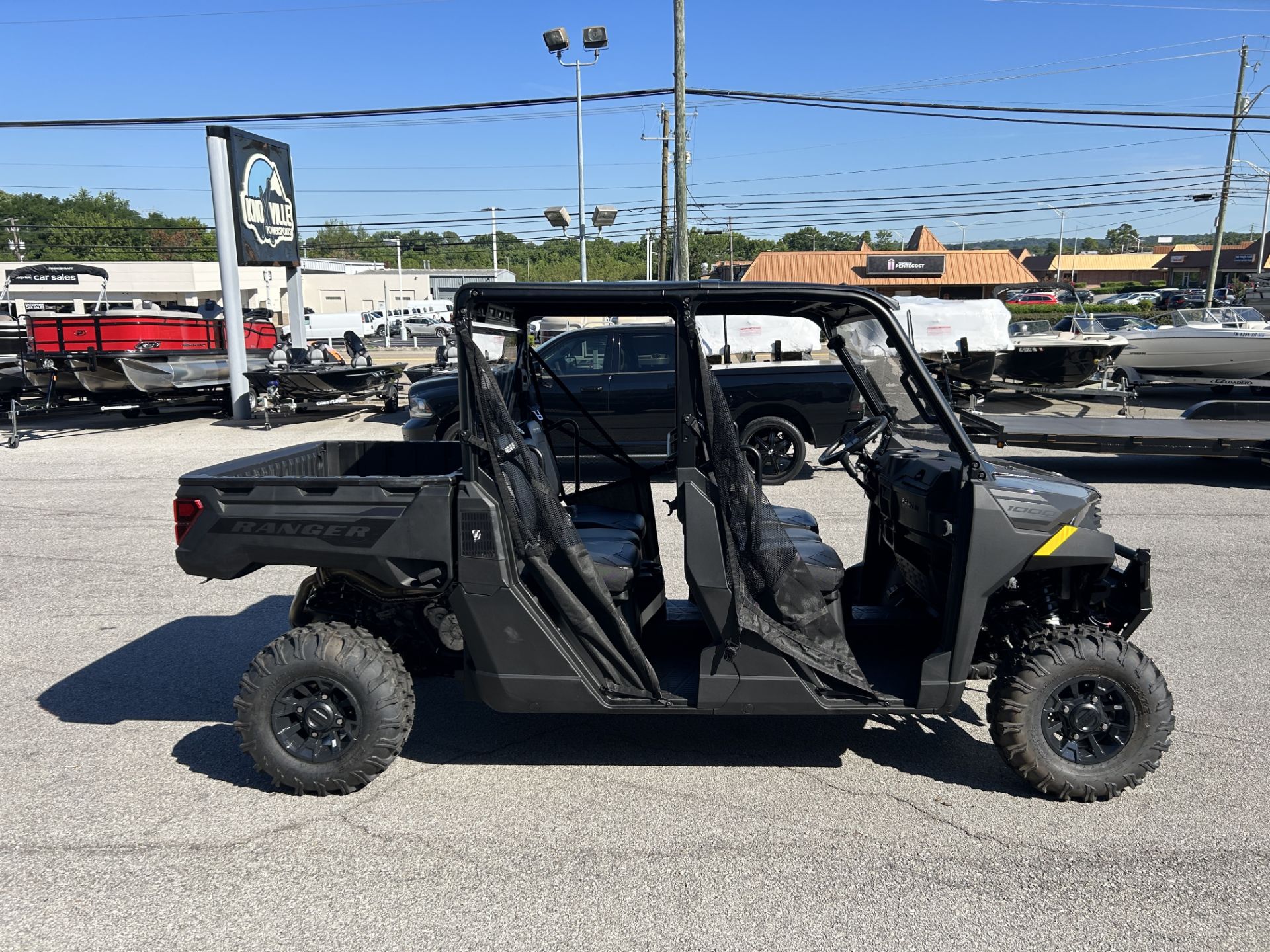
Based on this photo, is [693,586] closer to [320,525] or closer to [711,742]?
[711,742]

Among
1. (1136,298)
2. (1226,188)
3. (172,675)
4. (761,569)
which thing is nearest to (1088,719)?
(761,569)

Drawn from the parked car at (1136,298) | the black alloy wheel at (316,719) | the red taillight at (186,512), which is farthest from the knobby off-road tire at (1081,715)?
the parked car at (1136,298)

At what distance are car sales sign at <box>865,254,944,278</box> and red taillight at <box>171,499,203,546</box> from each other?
54.4m

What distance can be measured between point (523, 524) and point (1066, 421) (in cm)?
941

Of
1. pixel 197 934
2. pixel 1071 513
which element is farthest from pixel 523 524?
pixel 1071 513

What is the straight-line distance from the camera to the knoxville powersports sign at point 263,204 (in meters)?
16.3

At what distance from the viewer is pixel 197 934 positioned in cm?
294

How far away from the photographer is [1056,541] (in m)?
3.57

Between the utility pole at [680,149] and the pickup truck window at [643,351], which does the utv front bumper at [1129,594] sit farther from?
the utility pole at [680,149]

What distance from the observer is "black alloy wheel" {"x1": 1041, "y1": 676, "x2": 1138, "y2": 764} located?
3648 mm

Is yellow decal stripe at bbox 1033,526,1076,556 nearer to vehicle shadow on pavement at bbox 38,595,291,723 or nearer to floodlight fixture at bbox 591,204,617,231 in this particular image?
vehicle shadow on pavement at bbox 38,595,291,723

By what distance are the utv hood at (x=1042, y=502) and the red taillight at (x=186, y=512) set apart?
318 cm

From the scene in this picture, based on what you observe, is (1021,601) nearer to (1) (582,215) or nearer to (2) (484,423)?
(2) (484,423)

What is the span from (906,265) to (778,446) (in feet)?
159
